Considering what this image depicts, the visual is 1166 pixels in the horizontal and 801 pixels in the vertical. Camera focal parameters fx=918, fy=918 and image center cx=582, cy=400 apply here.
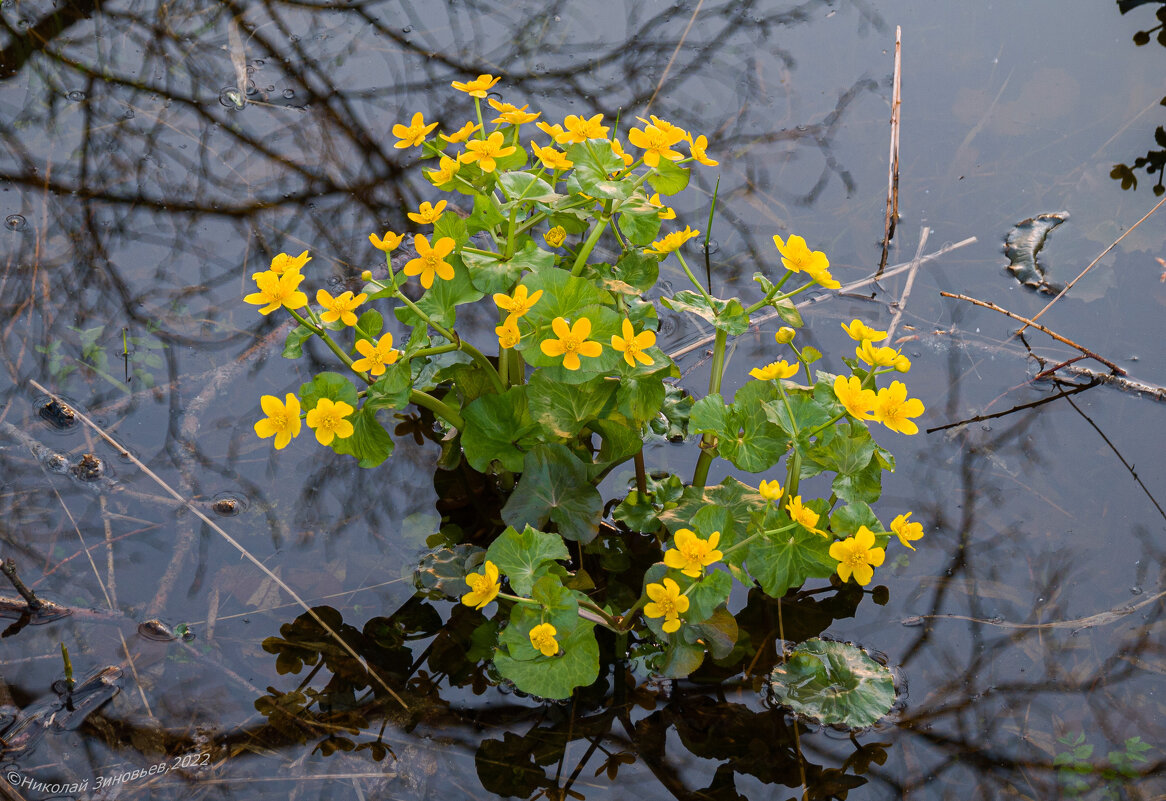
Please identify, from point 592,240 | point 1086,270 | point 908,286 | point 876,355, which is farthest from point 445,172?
point 1086,270

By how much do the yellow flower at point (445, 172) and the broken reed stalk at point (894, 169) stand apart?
1429mm

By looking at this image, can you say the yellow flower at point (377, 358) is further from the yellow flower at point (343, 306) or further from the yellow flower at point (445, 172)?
the yellow flower at point (445, 172)

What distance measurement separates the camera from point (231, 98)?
10.9ft

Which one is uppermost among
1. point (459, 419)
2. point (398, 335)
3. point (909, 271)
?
point (909, 271)

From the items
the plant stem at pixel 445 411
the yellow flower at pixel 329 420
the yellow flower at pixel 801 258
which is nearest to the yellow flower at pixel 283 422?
the yellow flower at pixel 329 420

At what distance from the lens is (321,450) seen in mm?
2414

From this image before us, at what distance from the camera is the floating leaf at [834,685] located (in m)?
1.90

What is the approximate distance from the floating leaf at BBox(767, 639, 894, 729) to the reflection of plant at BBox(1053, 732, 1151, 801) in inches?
14.4

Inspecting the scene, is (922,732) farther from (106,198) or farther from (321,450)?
(106,198)

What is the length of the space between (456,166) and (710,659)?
1.21 metres

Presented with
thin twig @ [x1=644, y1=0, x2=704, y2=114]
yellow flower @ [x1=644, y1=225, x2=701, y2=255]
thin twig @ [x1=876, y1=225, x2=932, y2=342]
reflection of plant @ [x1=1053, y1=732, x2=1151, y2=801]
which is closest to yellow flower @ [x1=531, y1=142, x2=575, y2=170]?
yellow flower @ [x1=644, y1=225, x2=701, y2=255]

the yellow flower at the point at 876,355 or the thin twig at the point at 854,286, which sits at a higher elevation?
the thin twig at the point at 854,286

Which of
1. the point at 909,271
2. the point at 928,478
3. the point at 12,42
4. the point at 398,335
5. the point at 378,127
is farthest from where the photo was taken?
the point at 12,42

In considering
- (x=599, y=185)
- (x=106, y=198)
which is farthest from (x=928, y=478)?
(x=106, y=198)
